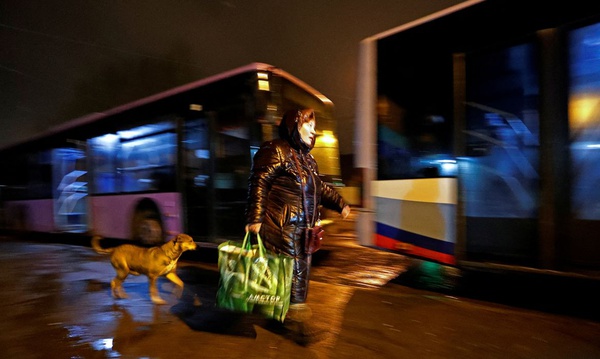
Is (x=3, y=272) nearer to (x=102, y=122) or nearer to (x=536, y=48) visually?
(x=102, y=122)

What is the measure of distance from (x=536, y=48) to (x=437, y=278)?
130 inches

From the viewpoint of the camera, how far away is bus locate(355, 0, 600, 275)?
4125 millimetres

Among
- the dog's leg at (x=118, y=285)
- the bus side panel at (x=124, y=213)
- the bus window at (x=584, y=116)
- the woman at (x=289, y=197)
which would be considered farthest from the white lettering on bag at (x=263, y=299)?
the bus side panel at (x=124, y=213)

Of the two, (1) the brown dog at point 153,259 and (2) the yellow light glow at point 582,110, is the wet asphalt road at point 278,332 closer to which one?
(1) the brown dog at point 153,259

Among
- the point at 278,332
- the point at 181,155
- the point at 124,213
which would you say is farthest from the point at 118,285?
the point at 124,213

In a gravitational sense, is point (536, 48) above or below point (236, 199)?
above

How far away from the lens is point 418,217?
485cm

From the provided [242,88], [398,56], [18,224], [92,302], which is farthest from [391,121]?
[18,224]

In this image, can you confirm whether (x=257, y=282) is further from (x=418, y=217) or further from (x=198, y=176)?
(x=198, y=176)

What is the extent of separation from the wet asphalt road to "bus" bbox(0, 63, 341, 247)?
1.66 m

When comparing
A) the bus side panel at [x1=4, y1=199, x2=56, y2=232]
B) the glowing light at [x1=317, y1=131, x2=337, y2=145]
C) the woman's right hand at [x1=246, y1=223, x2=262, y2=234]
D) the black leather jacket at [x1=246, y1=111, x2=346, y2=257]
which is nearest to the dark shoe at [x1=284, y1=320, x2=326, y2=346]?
the black leather jacket at [x1=246, y1=111, x2=346, y2=257]

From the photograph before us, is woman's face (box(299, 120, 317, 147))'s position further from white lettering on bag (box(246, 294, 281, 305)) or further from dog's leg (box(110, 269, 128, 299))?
dog's leg (box(110, 269, 128, 299))

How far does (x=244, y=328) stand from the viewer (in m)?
4.00

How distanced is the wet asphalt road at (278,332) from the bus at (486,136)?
1.85 feet
